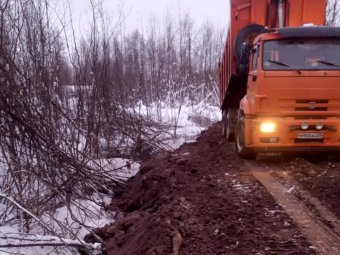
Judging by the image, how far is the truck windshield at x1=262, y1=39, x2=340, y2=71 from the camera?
7492 mm

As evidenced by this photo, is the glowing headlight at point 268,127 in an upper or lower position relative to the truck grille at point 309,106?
lower

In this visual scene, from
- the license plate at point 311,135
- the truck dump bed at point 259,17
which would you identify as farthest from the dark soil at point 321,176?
the truck dump bed at point 259,17

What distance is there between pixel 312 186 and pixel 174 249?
3.00 meters

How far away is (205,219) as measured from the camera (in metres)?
4.96

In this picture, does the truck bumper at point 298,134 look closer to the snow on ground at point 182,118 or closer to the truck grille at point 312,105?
the truck grille at point 312,105

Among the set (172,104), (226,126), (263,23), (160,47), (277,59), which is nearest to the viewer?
(277,59)

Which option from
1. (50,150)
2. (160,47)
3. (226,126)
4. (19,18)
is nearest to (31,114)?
(50,150)

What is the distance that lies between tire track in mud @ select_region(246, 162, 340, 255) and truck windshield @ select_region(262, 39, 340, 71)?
6.38 feet

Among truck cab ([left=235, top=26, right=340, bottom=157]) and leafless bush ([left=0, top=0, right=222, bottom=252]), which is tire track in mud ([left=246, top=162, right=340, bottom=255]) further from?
leafless bush ([left=0, top=0, right=222, bottom=252])

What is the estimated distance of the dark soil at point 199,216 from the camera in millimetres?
4223

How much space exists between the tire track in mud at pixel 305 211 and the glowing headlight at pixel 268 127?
74 cm

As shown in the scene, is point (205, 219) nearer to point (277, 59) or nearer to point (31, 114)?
point (31, 114)

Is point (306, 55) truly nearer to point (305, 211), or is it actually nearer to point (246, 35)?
point (246, 35)

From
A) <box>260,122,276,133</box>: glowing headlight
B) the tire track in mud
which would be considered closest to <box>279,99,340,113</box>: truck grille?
<box>260,122,276,133</box>: glowing headlight
